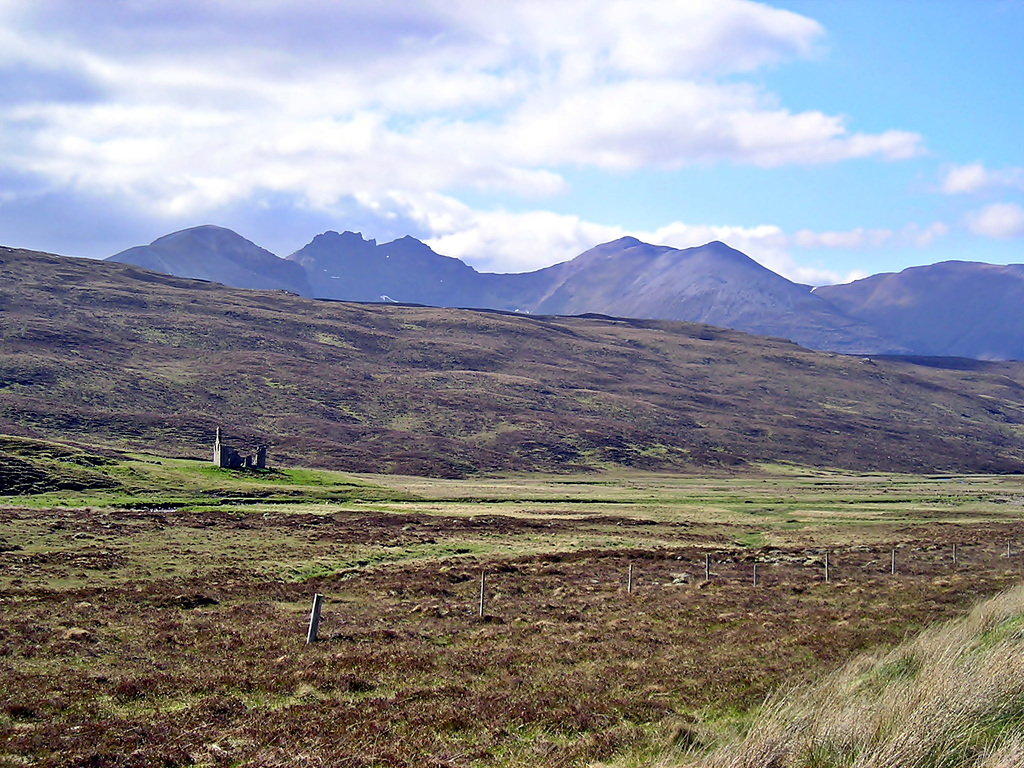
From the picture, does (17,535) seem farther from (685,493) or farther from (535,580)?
(685,493)

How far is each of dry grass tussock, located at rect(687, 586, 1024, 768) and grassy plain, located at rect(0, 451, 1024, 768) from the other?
1.40m

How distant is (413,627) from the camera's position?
22.2 metres

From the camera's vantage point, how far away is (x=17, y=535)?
37719 mm

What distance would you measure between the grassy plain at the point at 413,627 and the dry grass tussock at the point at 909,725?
1.40m

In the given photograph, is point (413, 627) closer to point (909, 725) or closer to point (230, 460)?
point (909, 725)

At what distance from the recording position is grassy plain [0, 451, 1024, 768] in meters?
12.1

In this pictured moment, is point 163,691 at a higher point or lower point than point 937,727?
lower

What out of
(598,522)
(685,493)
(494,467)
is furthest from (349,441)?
(598,522)

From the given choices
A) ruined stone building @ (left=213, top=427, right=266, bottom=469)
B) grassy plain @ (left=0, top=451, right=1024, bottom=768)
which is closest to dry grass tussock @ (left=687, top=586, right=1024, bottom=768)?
grassy plain @ (left=0, top=451, right=1024, bottom=768)

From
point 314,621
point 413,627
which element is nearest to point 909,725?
point 314,621

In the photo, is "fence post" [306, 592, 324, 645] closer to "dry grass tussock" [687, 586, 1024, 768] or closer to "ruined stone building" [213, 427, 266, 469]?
"dry grass tussock" [687, 586, 1024, 768]

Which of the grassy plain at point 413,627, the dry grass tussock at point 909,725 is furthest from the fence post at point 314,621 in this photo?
the dry grass tussock at point 909,725

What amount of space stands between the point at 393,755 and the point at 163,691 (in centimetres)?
596

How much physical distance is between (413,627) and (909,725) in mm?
15617
